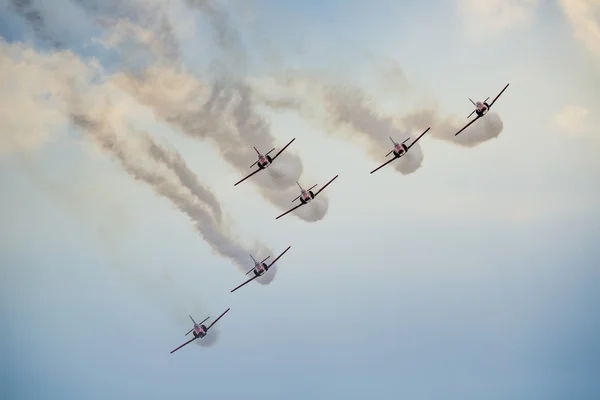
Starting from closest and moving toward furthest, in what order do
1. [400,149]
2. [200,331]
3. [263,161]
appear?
[263,161], [400,149], [200,331]

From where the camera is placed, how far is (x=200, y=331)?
7512cm

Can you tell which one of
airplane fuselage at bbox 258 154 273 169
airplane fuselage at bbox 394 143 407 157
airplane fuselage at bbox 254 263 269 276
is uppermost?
airplane fuselage at bbox 258 154 273 169

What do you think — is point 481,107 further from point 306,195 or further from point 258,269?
point 258,269

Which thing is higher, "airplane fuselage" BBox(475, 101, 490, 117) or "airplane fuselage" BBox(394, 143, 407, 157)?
"airplane fuselage" BBox(394, 143, 407, 157)

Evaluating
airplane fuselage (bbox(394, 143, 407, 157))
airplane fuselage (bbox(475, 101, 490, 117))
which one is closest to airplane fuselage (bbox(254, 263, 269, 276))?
airplane fuselage (bbox(394, 143, 407, 157))

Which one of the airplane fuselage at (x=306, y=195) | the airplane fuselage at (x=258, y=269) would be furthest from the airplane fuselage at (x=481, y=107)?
the airplane fuselage at (x=258, y=269)

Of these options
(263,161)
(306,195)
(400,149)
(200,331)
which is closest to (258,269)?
(200,331)

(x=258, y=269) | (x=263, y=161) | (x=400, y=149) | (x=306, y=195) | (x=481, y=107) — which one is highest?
(x=263, y=161)

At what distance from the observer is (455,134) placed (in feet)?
226

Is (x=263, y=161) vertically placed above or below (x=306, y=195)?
above

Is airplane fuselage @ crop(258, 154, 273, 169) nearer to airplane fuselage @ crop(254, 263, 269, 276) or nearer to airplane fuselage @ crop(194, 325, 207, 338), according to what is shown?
airplane fuselage @ crop(254, 263, 269, 276)

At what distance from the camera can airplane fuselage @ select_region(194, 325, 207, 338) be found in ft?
246

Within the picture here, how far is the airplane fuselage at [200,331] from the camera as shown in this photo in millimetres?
75062

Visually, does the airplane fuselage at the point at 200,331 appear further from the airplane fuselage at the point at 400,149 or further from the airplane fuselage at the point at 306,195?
the airplane fuselage at the point at 400,149
